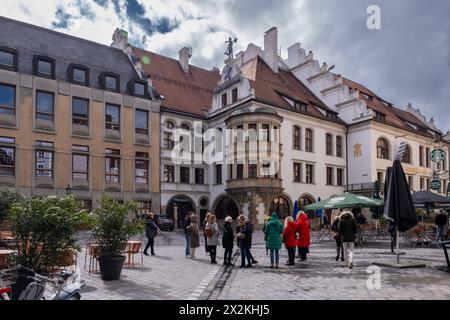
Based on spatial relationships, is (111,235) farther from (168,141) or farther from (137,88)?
(168,141)

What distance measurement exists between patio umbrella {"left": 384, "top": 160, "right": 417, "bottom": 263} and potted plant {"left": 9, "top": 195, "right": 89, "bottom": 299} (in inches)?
335

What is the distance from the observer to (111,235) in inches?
416

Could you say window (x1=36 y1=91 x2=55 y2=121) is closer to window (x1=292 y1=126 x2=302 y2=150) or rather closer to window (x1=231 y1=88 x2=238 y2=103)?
window (x1=231 y1=88 x2=238 y2=103)

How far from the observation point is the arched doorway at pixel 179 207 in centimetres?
3934

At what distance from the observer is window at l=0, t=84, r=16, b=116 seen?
31516 mm

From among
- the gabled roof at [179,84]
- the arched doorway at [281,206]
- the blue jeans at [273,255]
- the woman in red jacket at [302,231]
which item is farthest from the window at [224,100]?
the blue jeans at [273,255]

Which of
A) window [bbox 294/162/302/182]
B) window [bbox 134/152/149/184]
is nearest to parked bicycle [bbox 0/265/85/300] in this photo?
window [bbox 134/152/149/184]

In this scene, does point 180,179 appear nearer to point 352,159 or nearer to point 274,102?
point 274,102

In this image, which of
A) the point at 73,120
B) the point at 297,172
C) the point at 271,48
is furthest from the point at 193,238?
the point at 271,48

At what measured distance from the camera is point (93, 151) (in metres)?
35.2

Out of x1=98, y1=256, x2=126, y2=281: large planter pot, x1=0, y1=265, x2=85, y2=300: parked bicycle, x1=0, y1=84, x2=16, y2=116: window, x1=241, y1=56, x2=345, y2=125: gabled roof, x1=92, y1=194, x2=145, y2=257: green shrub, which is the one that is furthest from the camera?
x1=241, y1=56, x2=345, y2=125: gabled roof

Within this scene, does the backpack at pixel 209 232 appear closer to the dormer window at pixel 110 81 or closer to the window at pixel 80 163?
the window at pixel 80 163

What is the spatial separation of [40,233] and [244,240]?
6.56 m
